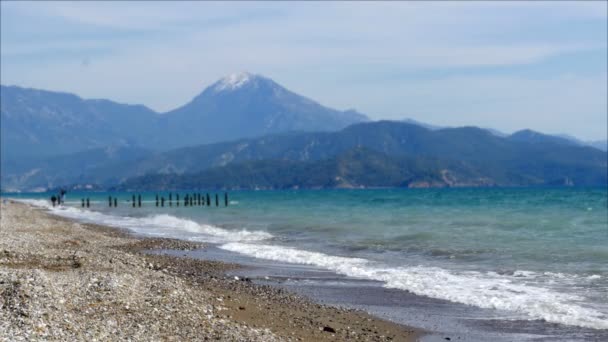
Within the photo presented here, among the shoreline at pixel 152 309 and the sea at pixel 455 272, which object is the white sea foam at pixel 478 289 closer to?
the sea at pixel 455 272

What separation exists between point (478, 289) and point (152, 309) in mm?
8292

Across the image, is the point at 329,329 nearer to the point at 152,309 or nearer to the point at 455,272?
the point at 152,309

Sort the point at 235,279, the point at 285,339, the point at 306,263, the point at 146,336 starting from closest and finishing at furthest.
A: 1. the point at 146,336
2. the point at 285,339
3. the point at 235,279
4. the point at 306,263

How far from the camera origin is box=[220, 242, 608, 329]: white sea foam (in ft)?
47.2

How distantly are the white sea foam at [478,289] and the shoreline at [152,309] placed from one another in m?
2.91

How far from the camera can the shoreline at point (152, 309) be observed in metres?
11.1

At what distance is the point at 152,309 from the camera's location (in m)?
12.6

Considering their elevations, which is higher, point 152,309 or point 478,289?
point 152,309

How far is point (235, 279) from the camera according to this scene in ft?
63.0

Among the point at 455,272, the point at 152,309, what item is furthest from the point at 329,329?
the point at 455,272

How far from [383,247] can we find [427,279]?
9.92m

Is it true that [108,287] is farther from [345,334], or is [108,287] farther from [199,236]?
[199,236]

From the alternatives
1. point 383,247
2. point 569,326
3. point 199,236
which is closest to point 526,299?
point 569,326

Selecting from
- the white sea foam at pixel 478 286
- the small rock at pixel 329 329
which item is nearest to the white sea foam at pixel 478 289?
the white sea foam at pixel 478 286
